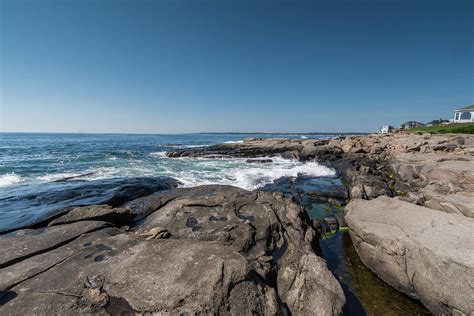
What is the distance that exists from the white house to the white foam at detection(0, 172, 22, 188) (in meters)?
85.7

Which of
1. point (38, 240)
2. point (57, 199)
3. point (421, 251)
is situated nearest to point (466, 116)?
point (421, 251)

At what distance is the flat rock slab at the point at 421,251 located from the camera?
4320mm

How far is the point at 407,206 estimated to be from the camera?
282 inches

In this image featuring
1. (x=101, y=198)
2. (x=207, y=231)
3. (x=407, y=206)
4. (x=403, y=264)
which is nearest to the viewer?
(x=403, y=264)

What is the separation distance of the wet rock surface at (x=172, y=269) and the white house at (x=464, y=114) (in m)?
76.5

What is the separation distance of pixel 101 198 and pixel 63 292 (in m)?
7.54

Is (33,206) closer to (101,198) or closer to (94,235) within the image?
(101,198)

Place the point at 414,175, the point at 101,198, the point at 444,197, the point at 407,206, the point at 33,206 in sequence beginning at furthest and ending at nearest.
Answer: the point at 414,175 < the point at 101,198 < the point at 33,206 < the point at 444,197 < the point at 407,206

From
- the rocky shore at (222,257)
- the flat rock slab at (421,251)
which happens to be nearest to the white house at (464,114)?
the rocky shore at (222,257)

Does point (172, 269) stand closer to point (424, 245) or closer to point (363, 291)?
point (363, 291)

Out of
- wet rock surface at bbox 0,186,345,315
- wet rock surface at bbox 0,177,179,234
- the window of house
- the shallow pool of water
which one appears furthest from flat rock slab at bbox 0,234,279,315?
the window of house

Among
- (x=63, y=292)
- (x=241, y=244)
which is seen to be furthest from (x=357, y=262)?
(x=63, y=292)

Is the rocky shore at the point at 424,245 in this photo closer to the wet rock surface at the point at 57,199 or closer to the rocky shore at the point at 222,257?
the rocky shore at the point at 222,257

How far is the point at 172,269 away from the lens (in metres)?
3.71
